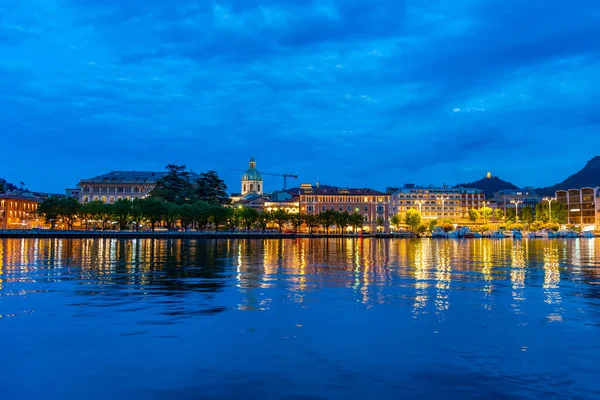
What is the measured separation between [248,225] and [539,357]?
146 metres

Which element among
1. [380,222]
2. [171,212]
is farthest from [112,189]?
[380,222]

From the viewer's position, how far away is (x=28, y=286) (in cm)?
2550

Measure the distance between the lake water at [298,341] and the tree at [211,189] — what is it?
138m

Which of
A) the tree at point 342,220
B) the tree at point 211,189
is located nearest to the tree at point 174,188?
the tree at point 211,189

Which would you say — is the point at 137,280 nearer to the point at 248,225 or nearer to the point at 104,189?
the point at 248,225

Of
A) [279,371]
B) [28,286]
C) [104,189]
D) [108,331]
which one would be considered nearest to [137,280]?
[28,286]

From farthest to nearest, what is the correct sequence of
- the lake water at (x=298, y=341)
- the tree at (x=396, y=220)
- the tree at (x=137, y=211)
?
the tree at (x=396, y=220) < the tree at (x=137, y=211) < the lake water at (x=298, y=341)

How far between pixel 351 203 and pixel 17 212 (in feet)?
344

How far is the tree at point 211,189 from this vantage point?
16388cm

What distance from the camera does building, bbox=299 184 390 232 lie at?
7549 inches

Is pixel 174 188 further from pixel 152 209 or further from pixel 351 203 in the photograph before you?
pixel 351 203

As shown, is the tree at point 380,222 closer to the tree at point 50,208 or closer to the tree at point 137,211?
the tree at point 137,211

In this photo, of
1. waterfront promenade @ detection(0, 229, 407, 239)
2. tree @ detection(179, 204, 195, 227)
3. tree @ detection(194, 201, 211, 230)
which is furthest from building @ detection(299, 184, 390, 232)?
tree @ detection(179, 204, 195, 227)

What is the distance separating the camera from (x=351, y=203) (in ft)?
632
